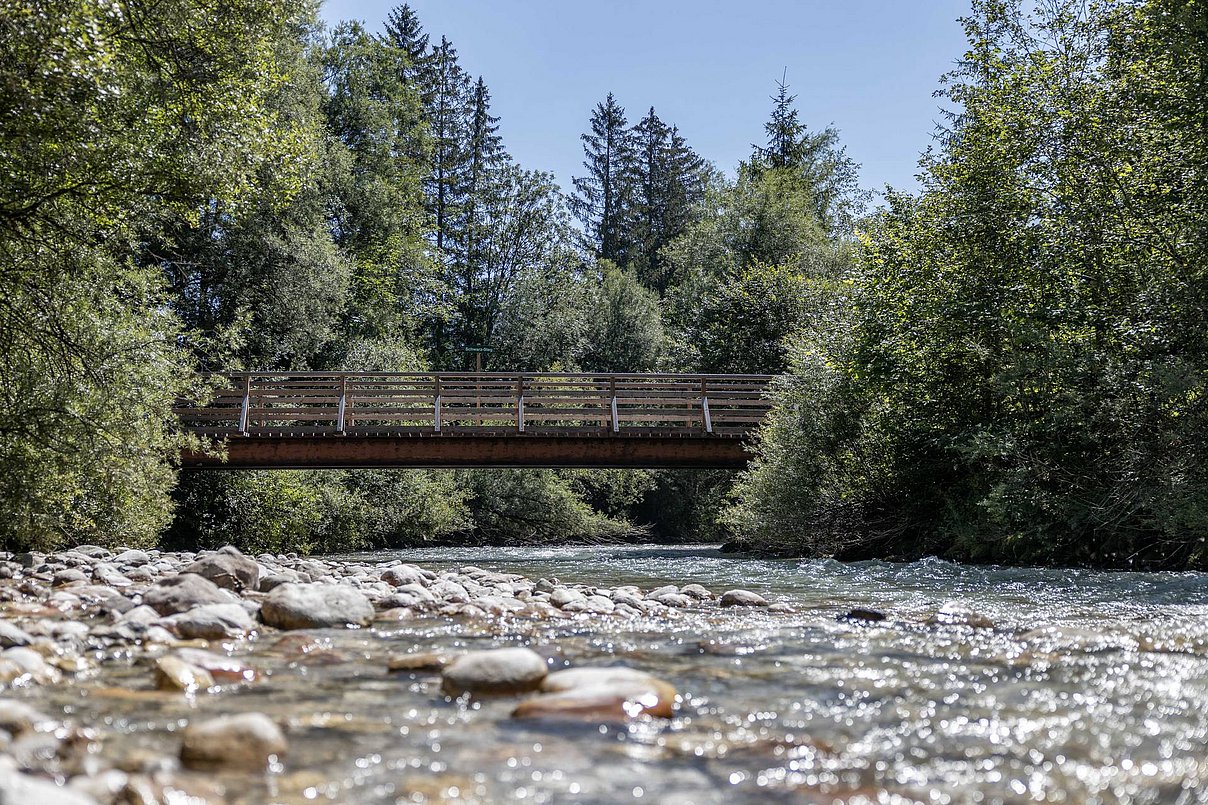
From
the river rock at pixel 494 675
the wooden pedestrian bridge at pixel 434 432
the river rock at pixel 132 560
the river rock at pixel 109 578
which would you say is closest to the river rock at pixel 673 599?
the river rock at pixel 494 675

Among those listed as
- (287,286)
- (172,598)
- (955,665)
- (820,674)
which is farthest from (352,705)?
(287,286)

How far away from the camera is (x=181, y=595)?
5836 mm

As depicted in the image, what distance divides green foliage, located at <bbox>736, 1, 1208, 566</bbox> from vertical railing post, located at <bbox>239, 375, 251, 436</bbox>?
37.1ft

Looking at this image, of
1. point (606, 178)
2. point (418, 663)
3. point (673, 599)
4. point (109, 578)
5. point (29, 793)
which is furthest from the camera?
point (606, 178)

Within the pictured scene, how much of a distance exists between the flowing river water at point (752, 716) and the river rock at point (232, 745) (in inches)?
3.9

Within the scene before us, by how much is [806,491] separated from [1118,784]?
14671 mm

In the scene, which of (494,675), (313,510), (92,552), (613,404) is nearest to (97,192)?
(92,552)

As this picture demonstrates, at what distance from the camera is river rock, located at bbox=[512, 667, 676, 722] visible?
3.58m

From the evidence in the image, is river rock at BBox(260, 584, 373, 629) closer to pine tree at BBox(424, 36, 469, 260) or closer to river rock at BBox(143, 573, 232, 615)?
river rock at BBox(143, 573, 232, 615)

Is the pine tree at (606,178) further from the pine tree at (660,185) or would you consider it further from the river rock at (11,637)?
the river rock at (11,637)

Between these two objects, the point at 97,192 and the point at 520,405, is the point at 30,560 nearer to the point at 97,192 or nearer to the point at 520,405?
the point at 97,192

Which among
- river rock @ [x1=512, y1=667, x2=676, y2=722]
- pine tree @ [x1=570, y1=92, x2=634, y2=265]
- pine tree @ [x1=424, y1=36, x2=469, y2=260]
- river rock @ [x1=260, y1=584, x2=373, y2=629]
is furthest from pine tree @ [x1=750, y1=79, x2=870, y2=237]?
river rock @ [x1=512, y1=667, x2=676, y2=722]

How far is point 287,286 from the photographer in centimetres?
2548

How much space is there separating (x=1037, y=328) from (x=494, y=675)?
10.8m
